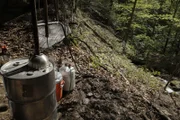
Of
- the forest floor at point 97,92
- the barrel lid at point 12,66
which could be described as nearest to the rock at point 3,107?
the forest floor at point 97,92

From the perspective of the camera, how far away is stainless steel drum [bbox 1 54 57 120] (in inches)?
70.5

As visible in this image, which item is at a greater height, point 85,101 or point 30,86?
point 30,86

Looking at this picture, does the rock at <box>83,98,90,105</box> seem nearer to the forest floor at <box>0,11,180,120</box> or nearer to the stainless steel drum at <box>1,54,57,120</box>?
the forest floor at <box>0,11,180,120</box>

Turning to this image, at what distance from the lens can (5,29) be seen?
5.70m

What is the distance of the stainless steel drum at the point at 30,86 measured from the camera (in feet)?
5.87

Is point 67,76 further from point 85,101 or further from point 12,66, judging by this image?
point 12,66

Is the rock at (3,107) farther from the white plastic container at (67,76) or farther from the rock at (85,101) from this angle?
the rock at (85,101)

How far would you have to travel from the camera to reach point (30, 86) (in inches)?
70.7

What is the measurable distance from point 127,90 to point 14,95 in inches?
110

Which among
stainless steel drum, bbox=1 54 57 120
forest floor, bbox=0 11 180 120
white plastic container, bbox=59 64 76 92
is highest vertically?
stainless steel drum, bbox=1 54 57 120

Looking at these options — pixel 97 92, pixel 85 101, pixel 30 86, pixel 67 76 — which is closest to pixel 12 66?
pixel 30 86

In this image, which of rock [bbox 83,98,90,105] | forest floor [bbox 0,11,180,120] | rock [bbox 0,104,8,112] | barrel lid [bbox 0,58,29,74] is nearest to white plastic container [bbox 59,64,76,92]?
forest floor [bbox 0,11,180,120]

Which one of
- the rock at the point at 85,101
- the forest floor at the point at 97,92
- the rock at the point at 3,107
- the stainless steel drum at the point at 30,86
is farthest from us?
the rock at the point at 85,101

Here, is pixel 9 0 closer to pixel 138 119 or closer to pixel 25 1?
pixel 25 1
